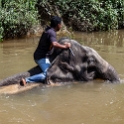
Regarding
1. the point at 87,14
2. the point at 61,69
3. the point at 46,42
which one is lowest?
the point at 61,69

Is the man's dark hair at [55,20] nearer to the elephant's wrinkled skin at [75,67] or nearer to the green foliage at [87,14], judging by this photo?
the elephant's wrinkled skin at [75,67]

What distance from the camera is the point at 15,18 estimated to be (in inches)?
468

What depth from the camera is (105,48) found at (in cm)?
1027

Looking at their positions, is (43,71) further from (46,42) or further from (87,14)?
(87,14)

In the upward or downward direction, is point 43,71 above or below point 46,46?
below

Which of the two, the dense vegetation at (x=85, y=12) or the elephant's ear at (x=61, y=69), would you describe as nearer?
the elephant's ear at (x=61, y=69)

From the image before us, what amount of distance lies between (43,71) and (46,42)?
0.54m

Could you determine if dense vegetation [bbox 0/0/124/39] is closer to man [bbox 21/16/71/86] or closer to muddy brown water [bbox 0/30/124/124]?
muddy brown water [bbox 0/30/124/124]

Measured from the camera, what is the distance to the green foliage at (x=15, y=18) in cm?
1159

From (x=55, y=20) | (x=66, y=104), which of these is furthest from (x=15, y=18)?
(x=66, y=104)

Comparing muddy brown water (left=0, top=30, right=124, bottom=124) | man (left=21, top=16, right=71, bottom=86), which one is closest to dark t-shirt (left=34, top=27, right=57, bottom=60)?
man (left=21, top=16, right=71, bottom=86)

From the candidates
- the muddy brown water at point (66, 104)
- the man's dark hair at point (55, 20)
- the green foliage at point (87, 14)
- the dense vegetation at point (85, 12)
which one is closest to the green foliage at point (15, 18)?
the dense vegetation at point (85, 12)

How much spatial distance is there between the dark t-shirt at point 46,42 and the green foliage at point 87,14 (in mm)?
7671

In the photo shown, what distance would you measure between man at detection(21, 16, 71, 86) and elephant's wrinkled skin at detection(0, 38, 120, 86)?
0.13 metres
